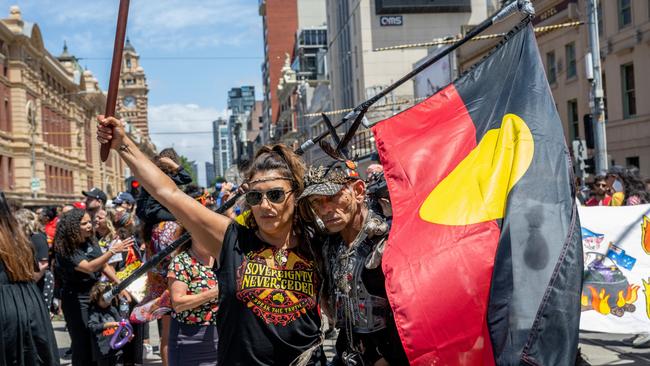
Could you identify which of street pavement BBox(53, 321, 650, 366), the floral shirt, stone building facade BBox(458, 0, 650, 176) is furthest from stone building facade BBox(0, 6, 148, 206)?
the floral shirt

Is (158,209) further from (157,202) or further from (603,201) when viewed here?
(603,201)

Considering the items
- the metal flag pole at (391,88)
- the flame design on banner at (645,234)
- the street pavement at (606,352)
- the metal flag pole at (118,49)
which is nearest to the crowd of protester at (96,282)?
the metal flag pole at (391,88)

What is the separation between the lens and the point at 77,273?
6.96 meters

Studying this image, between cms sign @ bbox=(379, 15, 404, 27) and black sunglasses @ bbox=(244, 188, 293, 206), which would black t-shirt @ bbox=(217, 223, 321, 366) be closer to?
black sunglasses @ bbox=(244, 188, 293, 206)

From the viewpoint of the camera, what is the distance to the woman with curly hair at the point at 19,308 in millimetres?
4238

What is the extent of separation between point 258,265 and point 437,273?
78 centimetres

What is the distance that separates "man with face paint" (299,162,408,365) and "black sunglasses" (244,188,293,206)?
0.34 ft

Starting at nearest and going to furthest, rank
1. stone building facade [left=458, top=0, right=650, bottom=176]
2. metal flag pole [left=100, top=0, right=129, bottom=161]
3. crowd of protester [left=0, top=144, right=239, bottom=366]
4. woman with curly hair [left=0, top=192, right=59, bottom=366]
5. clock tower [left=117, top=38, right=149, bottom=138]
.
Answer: metal flag pole [left=100, top=0, right=129, bottom=161], woman with curly hair [left=0, top=192, right=59, bottom=366], crowd of protester [left=0, top=144, right=239, bottom=366], stone building facade [left=458, top=0, right=650, bottom=176], clock tower [left=117, top=38, right=149, bottom=138]

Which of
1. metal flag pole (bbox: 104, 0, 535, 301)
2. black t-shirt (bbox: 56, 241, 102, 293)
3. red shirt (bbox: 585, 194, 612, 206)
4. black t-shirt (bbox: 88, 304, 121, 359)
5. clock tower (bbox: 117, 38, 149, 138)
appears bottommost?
black t-shirt (bbox: 88, 304, 121, 359)

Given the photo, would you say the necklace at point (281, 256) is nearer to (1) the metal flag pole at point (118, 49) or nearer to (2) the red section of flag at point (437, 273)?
(2) the red section of flag at point (437, 273)

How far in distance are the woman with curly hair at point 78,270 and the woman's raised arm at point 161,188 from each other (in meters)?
4.04

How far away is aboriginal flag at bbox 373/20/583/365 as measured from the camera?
310 cm

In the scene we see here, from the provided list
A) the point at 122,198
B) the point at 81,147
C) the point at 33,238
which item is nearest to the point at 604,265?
the point at 33,238

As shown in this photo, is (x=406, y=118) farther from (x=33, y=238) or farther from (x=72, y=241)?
(x=33, y=238)
